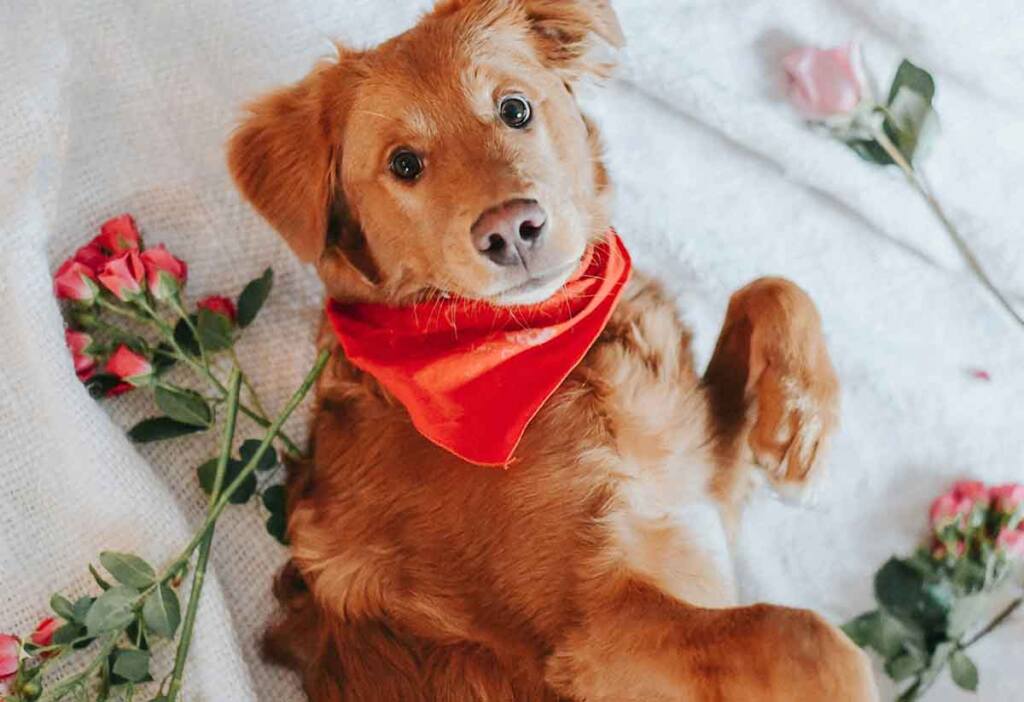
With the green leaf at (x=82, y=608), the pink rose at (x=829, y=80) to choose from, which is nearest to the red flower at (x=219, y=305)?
the green leaf at (x=82, y=608)

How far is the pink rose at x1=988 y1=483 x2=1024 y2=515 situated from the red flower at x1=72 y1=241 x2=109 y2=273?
2.53 metres

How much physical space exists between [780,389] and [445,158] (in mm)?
948

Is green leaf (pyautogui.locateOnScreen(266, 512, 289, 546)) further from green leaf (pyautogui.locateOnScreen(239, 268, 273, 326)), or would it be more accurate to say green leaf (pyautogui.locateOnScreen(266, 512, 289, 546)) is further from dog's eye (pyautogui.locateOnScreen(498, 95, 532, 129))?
dog's eye (pyautogui.locateOnScreen(498, 95, 532, 129))

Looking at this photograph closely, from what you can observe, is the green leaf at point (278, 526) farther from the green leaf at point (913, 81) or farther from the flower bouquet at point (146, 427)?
the green leaf at point (913, 81)

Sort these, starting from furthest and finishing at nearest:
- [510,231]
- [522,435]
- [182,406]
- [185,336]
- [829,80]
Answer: [829,80], [185,336], [182,406], [522,435], [510,231]

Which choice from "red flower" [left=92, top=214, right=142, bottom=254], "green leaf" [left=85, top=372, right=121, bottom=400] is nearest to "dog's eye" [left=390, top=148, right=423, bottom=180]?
"red flower" [left=92, top=214, right=142, bottom=254]

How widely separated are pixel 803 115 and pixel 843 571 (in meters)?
1.37

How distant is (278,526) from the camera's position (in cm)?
273

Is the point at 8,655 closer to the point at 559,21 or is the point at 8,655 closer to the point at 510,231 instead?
the point at 510,231

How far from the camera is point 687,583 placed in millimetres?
2328

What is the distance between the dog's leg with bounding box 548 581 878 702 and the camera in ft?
6.68

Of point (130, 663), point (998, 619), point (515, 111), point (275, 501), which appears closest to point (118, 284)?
point (275, 501)

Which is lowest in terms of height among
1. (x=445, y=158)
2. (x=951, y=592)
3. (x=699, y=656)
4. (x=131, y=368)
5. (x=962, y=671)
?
(x=962, y=671)

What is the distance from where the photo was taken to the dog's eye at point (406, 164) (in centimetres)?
222
